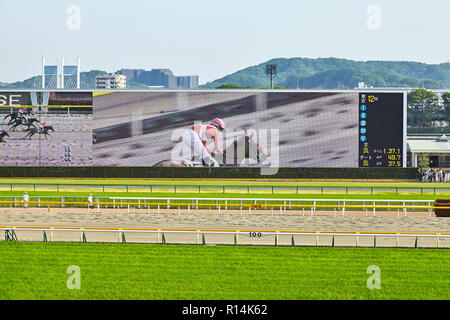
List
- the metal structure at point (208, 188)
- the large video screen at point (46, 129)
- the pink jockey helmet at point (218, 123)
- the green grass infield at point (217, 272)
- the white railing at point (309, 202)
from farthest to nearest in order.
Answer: the large video screen at point (46, 129)
the pink jockey helmet at point (218, 123)
the metal structure at point (208, 188)
the white railing at point (309, 202)
the green grass infield at point (217, 272)

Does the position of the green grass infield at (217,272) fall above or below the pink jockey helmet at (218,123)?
below

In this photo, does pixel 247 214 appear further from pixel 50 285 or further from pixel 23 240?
pixel 50 285

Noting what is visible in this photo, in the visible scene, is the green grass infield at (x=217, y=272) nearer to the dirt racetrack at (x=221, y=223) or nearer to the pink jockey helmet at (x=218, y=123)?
the dirt racetrack at (x=221, y=223)

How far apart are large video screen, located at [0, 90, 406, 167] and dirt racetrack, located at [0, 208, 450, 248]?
71.4ft

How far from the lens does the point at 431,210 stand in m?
29.3

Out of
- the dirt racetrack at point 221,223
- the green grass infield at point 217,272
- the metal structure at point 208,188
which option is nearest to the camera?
the green grass infield at point 217,272

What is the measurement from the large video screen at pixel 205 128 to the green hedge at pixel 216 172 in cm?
47

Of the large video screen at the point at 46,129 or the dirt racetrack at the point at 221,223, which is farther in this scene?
the large video screen at the point at 46,129

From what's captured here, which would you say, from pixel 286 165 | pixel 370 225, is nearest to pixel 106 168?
pixel 286 165

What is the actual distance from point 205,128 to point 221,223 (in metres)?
26.6

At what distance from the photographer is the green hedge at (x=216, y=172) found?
50031 millimetres

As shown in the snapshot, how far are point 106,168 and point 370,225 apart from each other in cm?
2944

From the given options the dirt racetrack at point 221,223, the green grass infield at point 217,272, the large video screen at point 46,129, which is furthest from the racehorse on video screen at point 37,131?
the green grass infield at point 217,272

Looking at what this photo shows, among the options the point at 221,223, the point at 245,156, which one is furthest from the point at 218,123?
the point at 221,223
